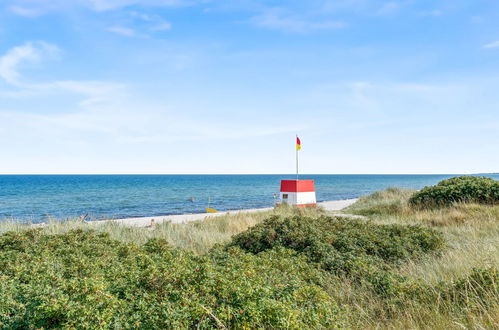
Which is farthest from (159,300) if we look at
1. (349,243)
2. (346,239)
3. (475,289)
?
(346,239)

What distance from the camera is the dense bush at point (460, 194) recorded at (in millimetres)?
15717

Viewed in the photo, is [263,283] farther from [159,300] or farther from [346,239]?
[346,239]

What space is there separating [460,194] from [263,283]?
15.2 meters

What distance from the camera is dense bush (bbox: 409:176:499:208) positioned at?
15.7 metres

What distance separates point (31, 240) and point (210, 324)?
5701 mm

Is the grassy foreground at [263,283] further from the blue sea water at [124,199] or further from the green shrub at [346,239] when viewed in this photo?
the blue sea water at [124,199]

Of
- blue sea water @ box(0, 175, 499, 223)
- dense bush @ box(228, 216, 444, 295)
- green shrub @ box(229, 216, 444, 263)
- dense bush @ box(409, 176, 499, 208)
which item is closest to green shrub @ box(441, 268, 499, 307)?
dense bush @ box(228, 216, 444, 295)

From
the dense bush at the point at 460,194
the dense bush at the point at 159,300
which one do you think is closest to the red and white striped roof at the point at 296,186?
the dense bush at the point at 460,194

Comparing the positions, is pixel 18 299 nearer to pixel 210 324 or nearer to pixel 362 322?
pixel 210 324

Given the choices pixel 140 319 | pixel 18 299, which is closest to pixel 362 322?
pixel 140 319

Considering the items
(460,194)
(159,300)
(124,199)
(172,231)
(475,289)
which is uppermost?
(460,194)

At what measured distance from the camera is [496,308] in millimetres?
4066

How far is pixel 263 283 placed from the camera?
4125 mm

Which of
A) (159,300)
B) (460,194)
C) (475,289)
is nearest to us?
(159,300)
